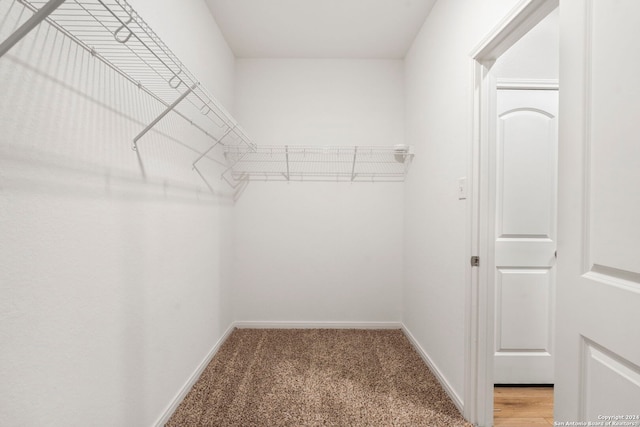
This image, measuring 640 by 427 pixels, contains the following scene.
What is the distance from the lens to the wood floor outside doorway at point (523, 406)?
5.36 feet

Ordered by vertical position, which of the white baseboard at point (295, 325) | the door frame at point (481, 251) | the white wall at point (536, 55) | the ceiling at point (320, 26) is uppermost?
the ceiling at point (320, 26)

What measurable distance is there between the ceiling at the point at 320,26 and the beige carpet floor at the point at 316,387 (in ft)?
8.39

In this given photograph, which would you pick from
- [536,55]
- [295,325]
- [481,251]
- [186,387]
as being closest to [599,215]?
[481,251]

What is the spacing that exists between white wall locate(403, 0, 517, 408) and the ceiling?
19cm

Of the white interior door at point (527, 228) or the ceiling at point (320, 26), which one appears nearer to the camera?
the white interior door at point (527, 228)

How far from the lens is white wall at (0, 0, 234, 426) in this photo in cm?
80

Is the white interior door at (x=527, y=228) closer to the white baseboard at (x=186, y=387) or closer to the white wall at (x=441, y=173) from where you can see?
the white wall at (x=441, y=173)

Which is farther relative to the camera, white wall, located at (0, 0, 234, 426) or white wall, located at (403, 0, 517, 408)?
white wall, located at (403, 0, 517, 408)

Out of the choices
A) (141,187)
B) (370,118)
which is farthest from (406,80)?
(141,187)

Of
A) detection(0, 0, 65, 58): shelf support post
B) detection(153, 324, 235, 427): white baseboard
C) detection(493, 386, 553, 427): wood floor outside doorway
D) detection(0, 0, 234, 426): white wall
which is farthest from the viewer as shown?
detection(493, 386, 553, 427): wood floor outside doorway

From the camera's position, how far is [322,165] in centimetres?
286

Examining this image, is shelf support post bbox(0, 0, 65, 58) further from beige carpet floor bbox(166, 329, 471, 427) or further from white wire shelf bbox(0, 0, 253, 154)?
beige carpet floor bbox(166, 329, 471, 427)

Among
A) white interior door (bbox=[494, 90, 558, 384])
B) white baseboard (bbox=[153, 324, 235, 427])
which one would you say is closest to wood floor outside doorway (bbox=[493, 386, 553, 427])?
white interior door (bbox=[494, 90, 558, 384])

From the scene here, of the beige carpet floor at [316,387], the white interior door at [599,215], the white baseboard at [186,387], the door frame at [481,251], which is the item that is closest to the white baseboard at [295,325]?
the beige carpet floor at [316,387]
